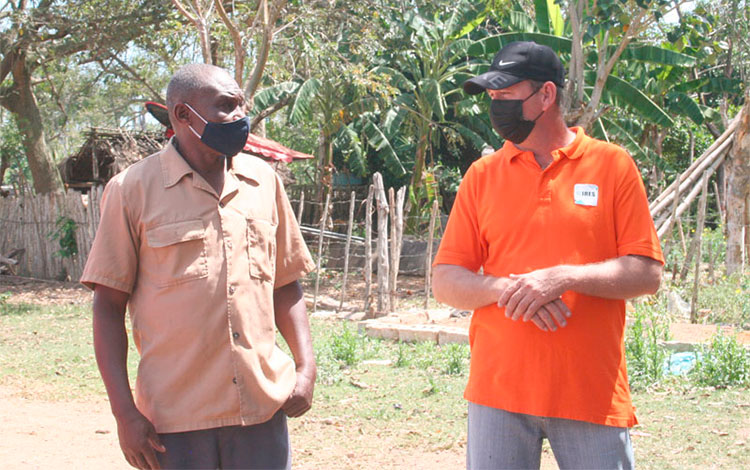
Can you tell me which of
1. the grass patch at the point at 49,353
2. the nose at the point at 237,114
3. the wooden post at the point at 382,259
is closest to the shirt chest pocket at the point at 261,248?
the nose at the point at 237,114

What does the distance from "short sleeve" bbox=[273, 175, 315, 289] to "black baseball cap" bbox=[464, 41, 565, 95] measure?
809 mm

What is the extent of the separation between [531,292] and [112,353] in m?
1.30

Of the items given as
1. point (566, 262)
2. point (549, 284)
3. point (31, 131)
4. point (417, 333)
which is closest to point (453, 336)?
point (417, 333)

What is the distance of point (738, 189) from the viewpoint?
1200 cm

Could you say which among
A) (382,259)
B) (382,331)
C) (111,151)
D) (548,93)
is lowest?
(382,331)

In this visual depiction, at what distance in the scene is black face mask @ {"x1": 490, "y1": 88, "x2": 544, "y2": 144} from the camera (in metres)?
2.64

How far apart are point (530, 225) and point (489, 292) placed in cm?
26

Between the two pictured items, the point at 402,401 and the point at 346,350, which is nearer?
the point at 402,401

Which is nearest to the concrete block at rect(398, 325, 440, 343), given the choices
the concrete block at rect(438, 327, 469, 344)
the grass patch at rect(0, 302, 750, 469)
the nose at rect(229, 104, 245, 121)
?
the concrete block at rect(438, 327, 469, 344)

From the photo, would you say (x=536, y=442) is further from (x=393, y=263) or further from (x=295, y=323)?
(x=393, y=263)

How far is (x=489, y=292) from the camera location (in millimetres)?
2484

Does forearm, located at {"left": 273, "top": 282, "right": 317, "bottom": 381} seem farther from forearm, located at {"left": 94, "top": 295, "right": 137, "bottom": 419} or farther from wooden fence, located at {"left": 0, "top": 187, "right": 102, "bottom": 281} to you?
wooden fence, located at {"left": 0, "top": 187, "right": 102, "bottom": 281}

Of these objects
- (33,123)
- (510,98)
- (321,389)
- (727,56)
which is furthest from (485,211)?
(727,56)

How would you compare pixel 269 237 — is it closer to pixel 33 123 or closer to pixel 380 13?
pixel 380 13
